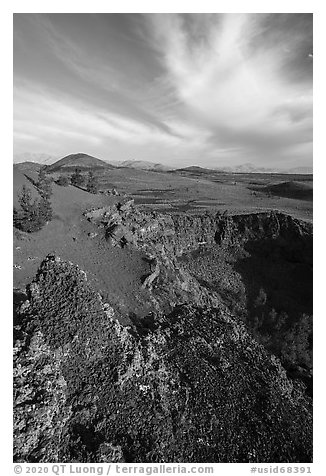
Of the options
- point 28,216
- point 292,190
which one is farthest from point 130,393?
point 292,190

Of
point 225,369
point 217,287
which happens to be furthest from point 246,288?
point 225,369

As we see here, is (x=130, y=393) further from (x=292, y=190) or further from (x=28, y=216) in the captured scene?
(x=292, y=190)

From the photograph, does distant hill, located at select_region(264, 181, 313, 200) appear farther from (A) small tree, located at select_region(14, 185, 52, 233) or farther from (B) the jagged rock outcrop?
(A) small tree, located at select_region(14, 185, 52, 233)

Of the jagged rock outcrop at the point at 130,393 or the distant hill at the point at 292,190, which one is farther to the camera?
the distant hill at the point at 292,190

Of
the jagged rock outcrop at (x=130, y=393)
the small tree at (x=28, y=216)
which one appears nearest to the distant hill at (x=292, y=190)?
the jagged rock outcrop at (x=130, y=393)

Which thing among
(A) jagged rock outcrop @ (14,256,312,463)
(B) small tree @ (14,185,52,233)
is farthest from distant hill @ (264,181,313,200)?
(B) small tree @ (14,185,52,233)

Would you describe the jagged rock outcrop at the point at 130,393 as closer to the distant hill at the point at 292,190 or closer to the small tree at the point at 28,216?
the small tree at the point at 28,216

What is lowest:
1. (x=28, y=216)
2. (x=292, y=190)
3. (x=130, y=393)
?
(x=130, y=393)

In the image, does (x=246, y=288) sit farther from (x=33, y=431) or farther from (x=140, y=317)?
(x=33, y=431)
